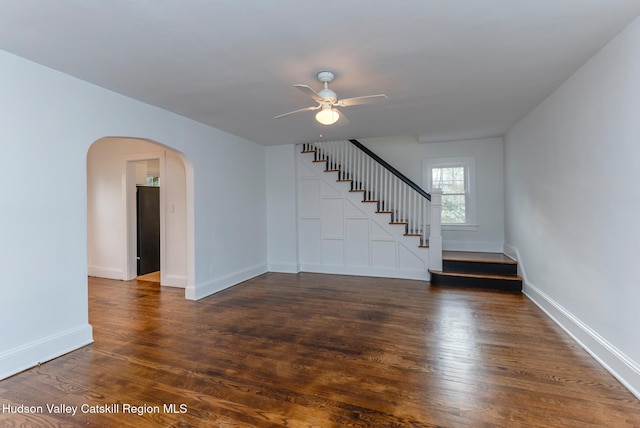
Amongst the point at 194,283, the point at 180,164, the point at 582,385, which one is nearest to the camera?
the point at 582,385

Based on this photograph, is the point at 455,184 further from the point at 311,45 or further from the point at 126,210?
the point at 126,210

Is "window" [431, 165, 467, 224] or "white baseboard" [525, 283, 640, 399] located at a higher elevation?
"window" [431, 165, 467, 224]

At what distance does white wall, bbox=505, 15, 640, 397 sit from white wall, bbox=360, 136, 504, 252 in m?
1.90

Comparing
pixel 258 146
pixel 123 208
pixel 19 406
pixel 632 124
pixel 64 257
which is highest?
pixel 258 146

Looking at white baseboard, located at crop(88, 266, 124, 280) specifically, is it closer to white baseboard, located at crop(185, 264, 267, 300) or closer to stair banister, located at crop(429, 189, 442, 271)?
white baseboard, located at crop(185, 264, 267, 300)

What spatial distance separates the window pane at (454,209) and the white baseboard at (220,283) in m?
3.94

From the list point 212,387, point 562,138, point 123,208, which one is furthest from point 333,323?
point 123,208

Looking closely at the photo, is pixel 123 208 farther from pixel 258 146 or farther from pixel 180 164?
pixel 258 146

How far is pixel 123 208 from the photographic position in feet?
17.8

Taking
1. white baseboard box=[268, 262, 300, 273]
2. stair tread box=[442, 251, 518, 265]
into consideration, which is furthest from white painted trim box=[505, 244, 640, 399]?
white baseboard box=[268, 262, 300, 273]

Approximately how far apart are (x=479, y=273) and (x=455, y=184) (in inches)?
79.3

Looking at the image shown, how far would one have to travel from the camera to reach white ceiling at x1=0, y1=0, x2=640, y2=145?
1878 millimetres

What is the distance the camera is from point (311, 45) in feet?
7.54

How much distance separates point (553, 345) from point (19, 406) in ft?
14.0
